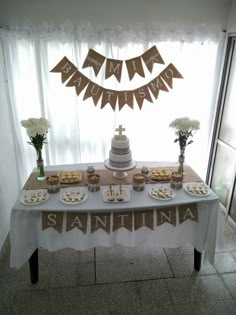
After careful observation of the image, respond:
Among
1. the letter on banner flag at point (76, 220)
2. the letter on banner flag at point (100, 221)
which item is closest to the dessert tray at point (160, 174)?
the letter on banner flag at point (100, 221)

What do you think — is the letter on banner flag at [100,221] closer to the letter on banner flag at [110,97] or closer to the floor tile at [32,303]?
the floor tile at [32,303]

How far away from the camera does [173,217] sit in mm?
1730

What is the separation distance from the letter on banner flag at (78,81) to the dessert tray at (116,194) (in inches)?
35.7

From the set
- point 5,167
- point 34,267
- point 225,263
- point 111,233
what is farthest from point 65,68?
point 225,263

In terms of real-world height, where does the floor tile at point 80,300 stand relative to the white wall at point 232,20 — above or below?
below

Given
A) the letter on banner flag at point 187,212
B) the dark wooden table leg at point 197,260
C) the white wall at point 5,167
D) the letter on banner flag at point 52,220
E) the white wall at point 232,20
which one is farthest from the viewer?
the white wall at point 232,20

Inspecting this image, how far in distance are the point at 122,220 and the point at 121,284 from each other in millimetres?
622

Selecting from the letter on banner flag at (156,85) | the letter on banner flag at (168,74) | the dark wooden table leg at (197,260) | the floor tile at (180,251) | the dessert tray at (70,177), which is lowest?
the floor tile at (180,251)

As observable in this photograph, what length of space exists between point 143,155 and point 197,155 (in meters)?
0.71

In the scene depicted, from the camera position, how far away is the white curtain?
2420 millimetres

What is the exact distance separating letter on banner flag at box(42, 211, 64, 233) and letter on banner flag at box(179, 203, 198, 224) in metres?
0.86

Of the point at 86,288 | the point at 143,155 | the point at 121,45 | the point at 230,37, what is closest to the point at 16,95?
the point at 121,45

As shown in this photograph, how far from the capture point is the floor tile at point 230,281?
1862 millimetres

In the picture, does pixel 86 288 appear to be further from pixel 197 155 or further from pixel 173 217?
pixel 197 155
